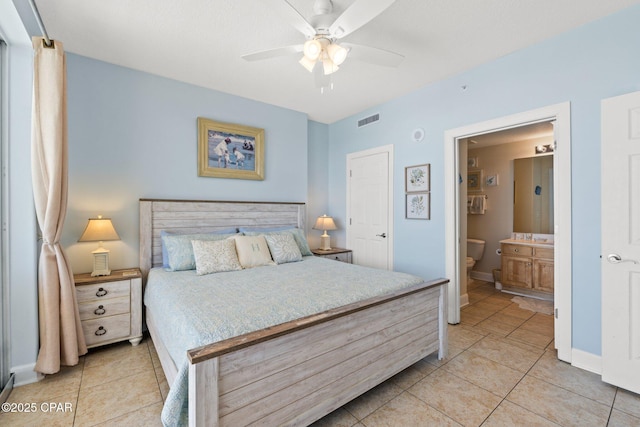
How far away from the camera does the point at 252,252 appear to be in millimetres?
2945

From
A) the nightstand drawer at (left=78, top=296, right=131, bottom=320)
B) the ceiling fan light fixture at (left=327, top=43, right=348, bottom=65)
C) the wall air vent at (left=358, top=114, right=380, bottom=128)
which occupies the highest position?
the wall air vent at (left=358, top=114, right=380, bottom=128)

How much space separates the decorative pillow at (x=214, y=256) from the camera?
264cm

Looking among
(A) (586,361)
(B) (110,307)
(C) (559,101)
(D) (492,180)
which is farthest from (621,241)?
(B) (110,307)

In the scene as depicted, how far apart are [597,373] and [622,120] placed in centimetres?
188

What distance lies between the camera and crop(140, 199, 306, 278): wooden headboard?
2957 mm

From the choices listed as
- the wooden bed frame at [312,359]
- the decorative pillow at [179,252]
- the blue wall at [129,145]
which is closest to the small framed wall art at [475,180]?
the wooden bed frame at [312,359]

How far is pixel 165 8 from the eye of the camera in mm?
2049

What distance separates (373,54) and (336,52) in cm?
32

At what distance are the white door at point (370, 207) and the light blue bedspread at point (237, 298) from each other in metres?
1.18

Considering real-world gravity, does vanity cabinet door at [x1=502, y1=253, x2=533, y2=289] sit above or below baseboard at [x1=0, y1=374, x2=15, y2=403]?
above

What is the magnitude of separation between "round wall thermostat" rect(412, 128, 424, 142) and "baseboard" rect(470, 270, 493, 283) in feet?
10.2

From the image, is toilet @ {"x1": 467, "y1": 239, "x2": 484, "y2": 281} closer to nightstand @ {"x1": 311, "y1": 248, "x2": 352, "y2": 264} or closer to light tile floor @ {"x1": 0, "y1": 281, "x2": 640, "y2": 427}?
nightstand @ {"x1": 311, "y1": 248, "x2": 352, "y2": 264}

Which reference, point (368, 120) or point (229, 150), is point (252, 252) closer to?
point (229, 150)

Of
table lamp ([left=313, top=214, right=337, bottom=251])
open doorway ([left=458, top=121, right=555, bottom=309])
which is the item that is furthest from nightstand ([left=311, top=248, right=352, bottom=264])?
open doorway ([left=458, top=121, right=555, bottom=309])
